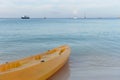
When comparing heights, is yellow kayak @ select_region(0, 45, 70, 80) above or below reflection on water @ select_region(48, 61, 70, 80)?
above

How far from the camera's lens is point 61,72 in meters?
9.91

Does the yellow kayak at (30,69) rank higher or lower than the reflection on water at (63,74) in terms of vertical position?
higher

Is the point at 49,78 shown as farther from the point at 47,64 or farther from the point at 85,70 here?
the point at 85,70

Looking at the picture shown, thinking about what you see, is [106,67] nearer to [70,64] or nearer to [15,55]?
[70,64]

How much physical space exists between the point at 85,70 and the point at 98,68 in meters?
0.70

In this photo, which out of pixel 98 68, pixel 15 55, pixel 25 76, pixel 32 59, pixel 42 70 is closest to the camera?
pixel 25 76

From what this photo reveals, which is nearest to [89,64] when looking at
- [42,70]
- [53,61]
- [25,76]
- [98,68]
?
[98,68]

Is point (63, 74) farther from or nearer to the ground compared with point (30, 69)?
nearer to the ground

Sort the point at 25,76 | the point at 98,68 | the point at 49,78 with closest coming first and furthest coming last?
the point at 25,76 < the point at 49,78 < the point at 98,68

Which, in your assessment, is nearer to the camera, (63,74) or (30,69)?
(30,69)

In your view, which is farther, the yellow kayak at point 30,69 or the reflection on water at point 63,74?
the reflection on water at point 63,74

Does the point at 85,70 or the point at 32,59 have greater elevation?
the point at 32,59

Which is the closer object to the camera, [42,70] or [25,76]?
[25,76]

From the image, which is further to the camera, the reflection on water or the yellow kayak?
the reflection on water
